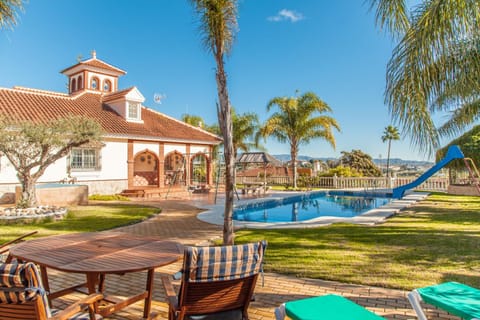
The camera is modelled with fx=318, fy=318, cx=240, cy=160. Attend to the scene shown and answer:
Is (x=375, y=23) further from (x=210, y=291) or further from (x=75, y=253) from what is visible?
(x=75, y=253)

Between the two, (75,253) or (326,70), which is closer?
(75,253)

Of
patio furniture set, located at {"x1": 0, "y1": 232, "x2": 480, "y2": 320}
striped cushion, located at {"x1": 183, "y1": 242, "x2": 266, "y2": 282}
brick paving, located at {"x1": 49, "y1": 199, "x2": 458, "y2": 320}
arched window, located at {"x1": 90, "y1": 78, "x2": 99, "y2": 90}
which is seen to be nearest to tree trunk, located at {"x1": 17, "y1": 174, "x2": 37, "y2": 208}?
brick paving, located at {"x1": 49, "y1": 199, "x2": 458, "y2": 320}

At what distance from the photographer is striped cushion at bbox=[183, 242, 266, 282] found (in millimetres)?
2793

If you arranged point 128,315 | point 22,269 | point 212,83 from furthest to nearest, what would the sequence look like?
1. point 212,83
2. point 128,315
3. point 22,269

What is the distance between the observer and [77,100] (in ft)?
71.1

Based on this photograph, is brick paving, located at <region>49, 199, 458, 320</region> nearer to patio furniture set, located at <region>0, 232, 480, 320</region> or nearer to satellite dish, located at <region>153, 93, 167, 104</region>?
patio furniture set, located at <region>0, 232, 480, 320</region>

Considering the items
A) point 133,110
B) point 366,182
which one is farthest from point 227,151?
point 366,182

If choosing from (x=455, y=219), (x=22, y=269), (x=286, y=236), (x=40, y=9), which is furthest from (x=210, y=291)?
(x=40, y=9)

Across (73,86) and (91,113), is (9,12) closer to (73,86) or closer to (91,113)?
(91,113)

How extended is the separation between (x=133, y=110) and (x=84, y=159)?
5.28m

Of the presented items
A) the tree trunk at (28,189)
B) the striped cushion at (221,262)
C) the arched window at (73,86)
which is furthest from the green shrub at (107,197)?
the striped cushion at (221,262)

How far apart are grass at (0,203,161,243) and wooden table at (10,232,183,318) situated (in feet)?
16.6

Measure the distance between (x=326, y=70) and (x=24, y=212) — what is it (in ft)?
77.0

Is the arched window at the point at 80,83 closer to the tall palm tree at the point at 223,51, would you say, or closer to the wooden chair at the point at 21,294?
the tall palm tree at the point at 223,51
